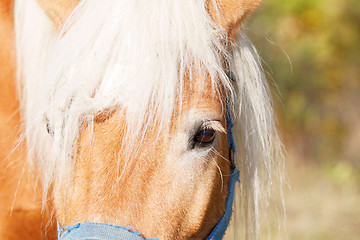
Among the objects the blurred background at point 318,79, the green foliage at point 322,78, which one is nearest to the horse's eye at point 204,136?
the blurred background at point 318,79

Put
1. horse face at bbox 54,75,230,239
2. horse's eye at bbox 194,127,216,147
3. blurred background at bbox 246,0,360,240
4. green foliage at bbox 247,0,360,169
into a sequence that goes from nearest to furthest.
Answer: horse face at bbox 54,75,230,239 < horse's eye at bbox 194,127,216,147 < blurred background at bbox 246,0,360,240 < green foliage at bbox 247,0,360,169

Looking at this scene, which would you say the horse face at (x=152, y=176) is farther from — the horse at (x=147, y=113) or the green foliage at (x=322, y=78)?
the green foliage at (x=322, y=78)

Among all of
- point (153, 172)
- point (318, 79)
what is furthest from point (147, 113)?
point (318, 79)

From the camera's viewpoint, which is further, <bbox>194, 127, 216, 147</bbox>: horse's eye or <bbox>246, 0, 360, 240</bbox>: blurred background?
<bbox>246, 0, 360, 240</bbox>: blurred background

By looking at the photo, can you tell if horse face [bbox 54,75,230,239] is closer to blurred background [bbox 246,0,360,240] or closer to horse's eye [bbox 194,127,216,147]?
horse's eye [bbox 194,127,216,147]

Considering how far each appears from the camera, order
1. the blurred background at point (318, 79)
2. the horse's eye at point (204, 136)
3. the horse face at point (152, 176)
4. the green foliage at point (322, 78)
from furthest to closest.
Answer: the green foliage at point (322, 78)
the blurred background at point (318, 79)
the horse's eye at point (204, 136)
the horse face at point (152, 176)

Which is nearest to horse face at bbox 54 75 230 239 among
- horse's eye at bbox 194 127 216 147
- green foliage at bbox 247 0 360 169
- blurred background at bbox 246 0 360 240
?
horse's eye at bbox 194 127 216 147

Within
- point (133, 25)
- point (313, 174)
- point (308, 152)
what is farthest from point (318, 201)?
point (133, 25)

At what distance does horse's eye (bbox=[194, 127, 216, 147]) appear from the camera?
5.71 ft

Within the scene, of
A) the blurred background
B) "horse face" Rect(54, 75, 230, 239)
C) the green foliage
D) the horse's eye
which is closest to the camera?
"horse face" Rect(54, 75, 230, 239)

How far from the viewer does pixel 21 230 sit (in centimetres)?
229

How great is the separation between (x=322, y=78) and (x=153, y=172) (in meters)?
7.54

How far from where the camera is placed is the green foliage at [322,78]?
8062 millimetres

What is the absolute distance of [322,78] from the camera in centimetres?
860
